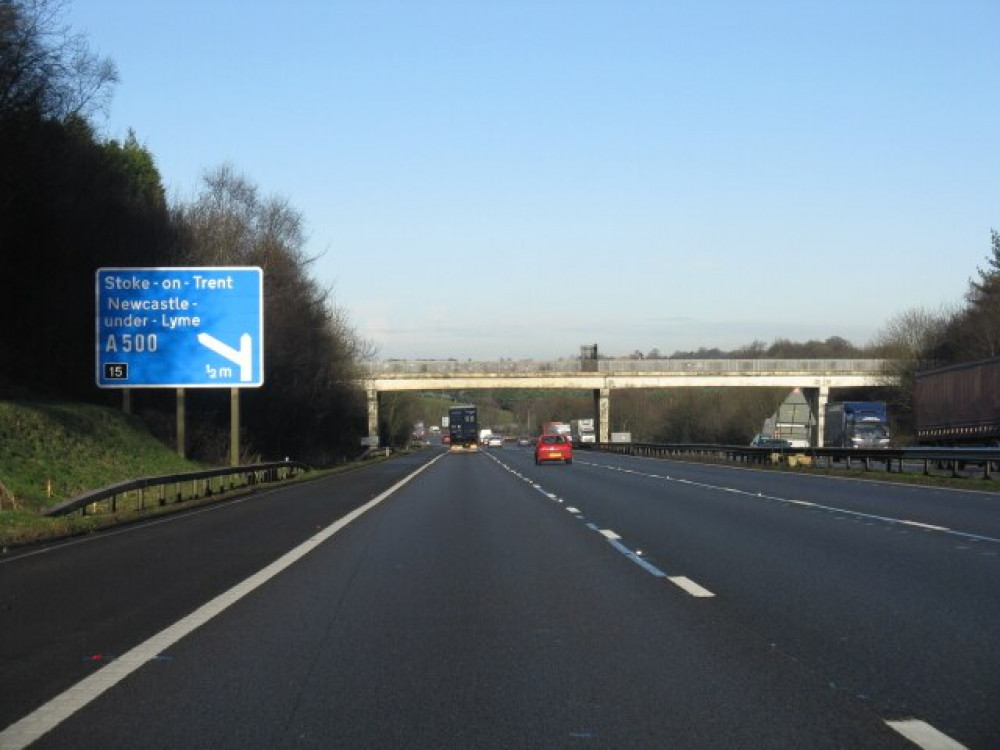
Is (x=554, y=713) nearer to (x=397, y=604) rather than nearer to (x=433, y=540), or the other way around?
(x=397, y=604)

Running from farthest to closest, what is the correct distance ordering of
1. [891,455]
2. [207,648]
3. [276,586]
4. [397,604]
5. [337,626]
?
[891,455]
[276,586]
[397,604]
[337,626]
[207,648]

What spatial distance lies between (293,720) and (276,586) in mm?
6038

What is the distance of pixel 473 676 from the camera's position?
7.92 m

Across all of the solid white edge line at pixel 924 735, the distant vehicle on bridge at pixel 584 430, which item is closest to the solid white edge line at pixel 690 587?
the solid white edge line at pixel 924 735

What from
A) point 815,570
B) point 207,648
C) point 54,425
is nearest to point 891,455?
point 54,425

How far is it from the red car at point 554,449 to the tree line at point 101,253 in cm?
1464

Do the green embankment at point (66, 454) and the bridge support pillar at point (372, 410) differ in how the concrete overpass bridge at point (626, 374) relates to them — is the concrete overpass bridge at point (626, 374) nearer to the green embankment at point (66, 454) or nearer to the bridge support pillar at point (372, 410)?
the bridge support pillar at point (372, 410)

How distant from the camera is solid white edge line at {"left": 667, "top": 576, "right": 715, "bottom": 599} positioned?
11.7 m

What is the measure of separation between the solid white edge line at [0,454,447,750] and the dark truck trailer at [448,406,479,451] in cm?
10661

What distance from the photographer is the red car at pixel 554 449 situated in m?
65.5

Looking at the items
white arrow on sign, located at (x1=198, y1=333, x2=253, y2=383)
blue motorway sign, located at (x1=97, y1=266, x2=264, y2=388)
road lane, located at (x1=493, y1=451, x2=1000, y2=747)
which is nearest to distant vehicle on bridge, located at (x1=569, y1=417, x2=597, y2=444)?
white arrow on sign, located at (x1=198, y1=333, x2=253, y2=383)

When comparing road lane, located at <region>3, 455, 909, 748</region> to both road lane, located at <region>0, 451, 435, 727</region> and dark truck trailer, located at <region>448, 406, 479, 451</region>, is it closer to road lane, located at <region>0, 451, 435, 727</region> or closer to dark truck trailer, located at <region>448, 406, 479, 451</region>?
road lane, located at <region>0, 451, 435, 727</region>

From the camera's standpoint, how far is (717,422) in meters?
132

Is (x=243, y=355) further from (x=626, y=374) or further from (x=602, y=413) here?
(x=602, y=413)
